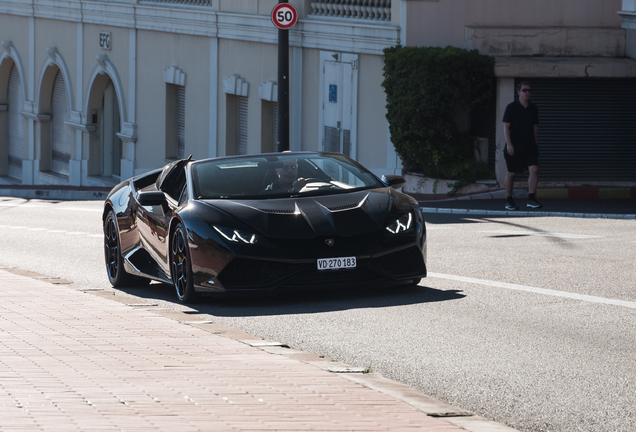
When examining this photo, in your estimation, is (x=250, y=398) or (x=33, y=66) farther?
(x=33, y=66)

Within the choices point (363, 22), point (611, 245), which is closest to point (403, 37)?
point (363, 22)

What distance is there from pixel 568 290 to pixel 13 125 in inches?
1462

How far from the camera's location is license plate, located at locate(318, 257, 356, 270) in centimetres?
911

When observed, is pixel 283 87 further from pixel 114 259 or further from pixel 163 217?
pixel 163 217

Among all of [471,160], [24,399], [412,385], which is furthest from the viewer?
[471,160]

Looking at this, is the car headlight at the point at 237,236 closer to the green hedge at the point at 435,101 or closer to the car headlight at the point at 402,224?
the car headlight at the point at 402,224

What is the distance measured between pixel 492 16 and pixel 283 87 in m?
4.33

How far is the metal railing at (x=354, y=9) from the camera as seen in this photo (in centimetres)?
2233

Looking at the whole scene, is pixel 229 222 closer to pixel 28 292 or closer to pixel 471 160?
pixel 28 292

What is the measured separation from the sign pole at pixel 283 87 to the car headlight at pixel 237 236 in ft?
43.2

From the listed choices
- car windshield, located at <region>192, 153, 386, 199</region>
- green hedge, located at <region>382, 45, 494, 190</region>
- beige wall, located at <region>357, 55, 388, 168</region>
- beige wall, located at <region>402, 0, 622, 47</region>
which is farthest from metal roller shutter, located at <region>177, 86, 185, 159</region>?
car windshield, located at <region>192, 153, 386, 199</region>

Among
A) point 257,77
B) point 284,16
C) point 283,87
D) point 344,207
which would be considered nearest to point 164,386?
point 344,207

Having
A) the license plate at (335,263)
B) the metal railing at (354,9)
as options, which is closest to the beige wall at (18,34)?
the metal railing at (354,9)

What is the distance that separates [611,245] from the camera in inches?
493
